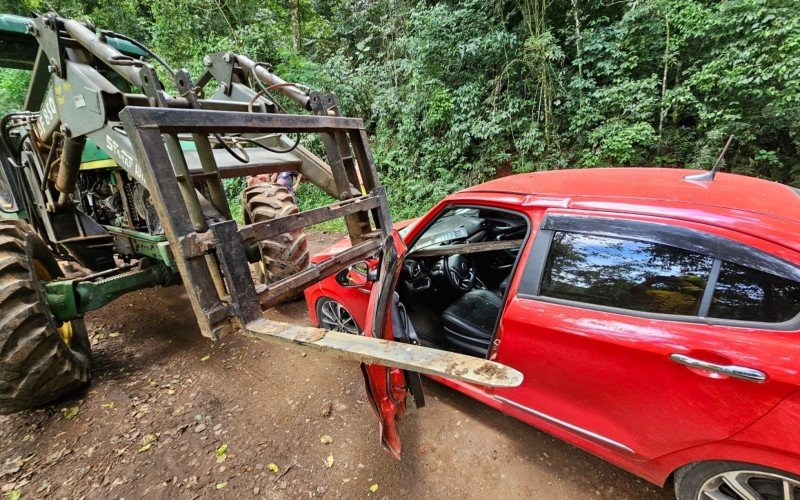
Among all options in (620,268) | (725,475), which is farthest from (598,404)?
(620,268)

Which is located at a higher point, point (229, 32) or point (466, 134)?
point (229, 32)

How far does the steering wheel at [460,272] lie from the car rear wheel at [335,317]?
924mm

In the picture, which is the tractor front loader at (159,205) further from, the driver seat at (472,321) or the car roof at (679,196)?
the car roof at (679,196)

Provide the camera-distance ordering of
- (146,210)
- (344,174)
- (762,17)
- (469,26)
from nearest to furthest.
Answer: (344,174), (146,210), (762,17), (469,26)

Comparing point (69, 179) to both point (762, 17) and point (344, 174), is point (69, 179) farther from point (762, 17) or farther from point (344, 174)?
point (762, 17)

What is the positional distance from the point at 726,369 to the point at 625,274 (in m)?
0.50

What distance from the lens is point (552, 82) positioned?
6.48 metres

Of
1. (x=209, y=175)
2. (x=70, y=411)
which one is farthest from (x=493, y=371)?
(x=70, y=411)

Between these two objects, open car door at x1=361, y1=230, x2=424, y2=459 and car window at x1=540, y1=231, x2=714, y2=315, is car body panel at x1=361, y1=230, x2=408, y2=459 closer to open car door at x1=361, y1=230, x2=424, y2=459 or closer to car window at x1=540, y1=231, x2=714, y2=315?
open car door at x1=361, y1=230, x2=424, y2=459

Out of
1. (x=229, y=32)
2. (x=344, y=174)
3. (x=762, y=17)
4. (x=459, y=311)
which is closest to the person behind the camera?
(x=344, y=174)

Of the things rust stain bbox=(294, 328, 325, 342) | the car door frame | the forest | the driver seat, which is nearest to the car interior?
the driver seat

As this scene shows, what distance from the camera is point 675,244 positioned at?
1.48m

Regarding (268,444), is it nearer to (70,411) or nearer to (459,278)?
(70,411)

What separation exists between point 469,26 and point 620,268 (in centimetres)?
705
